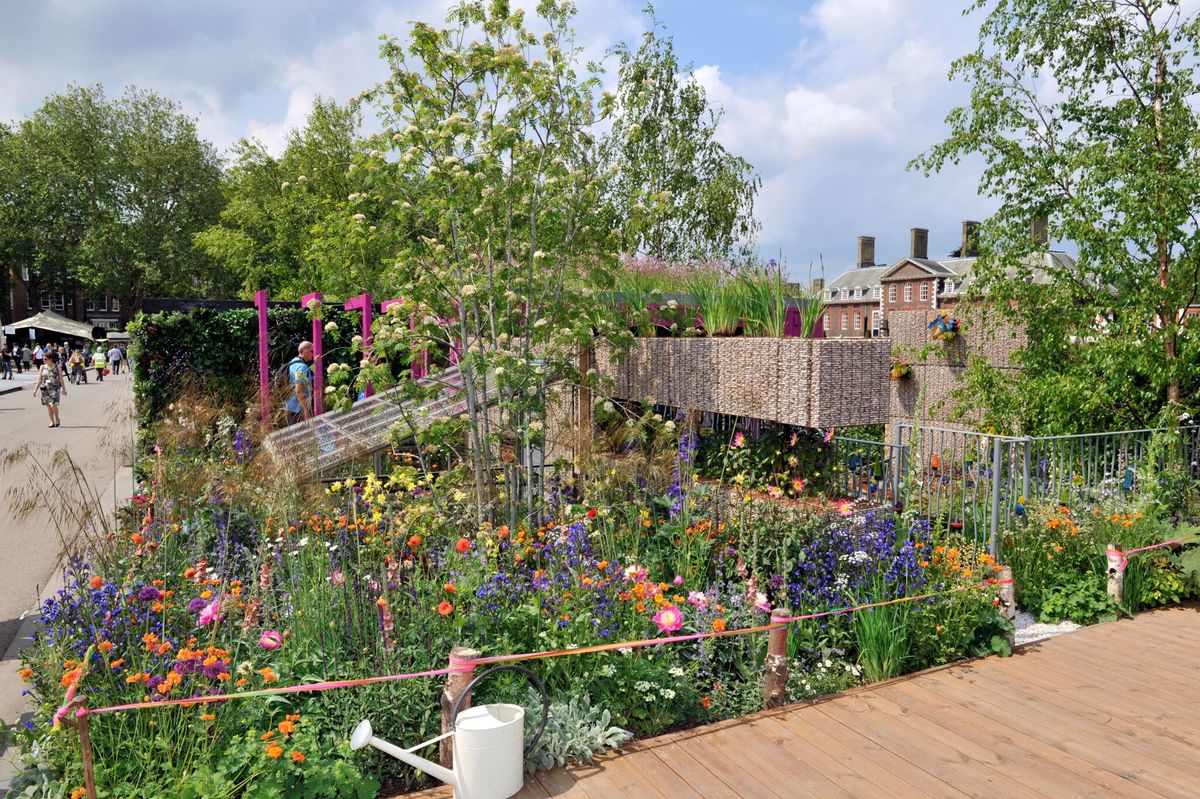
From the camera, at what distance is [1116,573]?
544 cm

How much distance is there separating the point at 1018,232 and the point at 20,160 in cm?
4947

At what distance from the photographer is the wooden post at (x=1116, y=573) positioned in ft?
17.8

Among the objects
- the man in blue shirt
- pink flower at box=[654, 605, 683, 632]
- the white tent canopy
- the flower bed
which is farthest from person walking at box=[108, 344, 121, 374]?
pink flower at box=[654, 605, 683, 632]

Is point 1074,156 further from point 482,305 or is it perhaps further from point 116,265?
point 116,265

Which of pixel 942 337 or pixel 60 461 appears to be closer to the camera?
pixel 60 461

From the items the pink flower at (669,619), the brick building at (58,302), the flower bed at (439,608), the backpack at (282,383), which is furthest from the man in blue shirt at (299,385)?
the brick building at (58,302)

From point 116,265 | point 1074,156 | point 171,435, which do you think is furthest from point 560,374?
point 116,265

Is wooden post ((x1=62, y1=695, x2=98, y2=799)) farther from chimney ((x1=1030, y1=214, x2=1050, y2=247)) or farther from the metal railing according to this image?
chimney ((x1=1030, y1=214, x2=1050, y2=247))

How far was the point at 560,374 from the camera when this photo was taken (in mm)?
6227

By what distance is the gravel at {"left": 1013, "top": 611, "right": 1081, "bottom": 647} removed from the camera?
16.6 feet

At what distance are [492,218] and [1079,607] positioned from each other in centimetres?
491

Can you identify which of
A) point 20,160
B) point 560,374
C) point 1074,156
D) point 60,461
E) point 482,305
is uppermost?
point 20,160

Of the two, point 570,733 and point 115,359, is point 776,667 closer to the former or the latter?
point 570,733

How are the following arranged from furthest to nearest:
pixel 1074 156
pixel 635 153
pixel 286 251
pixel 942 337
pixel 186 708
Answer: pixel 286 251 < pixel 635 153 < pixel 942 337 < pixel 1074 156 < pixel 186 708
